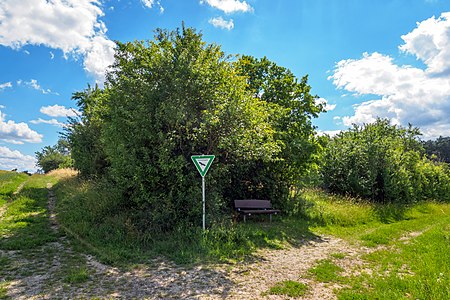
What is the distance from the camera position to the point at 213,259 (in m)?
7.08

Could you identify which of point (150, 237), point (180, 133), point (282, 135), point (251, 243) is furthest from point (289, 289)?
point (282, 135)

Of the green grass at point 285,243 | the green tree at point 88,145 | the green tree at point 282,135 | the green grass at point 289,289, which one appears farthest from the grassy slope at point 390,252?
the green tree at point 88,145

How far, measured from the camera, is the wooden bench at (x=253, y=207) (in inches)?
462

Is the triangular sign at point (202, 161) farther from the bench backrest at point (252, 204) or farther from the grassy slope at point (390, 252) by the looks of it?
the grassy slope at point (390, 252)

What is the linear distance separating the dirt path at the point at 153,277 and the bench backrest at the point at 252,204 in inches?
171

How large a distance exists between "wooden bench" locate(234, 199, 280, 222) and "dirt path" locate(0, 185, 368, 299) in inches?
149

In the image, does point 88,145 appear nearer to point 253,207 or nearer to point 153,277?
point 253,207

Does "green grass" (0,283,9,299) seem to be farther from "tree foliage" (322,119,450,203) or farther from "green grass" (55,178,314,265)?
"tree foliage" (322,119,450,203)

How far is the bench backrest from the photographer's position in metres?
12.2

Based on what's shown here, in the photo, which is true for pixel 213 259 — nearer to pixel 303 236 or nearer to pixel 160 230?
pixel 160 230

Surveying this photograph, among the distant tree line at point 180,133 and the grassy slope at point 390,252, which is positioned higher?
the distant tree line at point 180,133

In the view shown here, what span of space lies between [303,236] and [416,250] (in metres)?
3.56

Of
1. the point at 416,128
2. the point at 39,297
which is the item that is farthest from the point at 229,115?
the point at 416,128

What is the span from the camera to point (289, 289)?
5363mm
